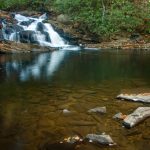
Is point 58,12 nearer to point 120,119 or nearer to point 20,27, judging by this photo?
point 20,27

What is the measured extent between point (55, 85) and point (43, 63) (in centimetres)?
894

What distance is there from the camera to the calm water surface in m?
9.16

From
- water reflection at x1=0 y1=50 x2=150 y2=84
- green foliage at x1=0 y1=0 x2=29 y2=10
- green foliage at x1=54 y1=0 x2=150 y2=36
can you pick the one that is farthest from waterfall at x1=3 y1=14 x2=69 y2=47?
water reflection at x1=0 y1=50 x2=150 y2=84

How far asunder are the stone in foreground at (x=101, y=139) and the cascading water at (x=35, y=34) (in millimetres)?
28947

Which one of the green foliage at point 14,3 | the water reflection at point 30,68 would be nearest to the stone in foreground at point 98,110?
the water reflection at point 30,68

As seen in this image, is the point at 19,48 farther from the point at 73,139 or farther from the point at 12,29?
the point at 73,139

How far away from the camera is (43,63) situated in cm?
2509

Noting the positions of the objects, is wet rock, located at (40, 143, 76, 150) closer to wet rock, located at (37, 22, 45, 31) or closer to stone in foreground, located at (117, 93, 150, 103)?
stone in foreground, located at (117, 93, 150, 103)

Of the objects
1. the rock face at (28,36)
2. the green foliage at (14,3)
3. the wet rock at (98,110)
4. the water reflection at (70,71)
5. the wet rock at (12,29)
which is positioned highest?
the green foliage at (14,3)

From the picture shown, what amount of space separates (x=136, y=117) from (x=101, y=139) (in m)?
1.95

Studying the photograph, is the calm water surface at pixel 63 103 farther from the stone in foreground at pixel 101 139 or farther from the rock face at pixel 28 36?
the rock face at pixel 28 36

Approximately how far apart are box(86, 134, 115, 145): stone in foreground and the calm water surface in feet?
0.71

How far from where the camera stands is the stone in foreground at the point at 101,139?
8680mm

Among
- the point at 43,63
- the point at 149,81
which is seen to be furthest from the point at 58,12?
the point at 149,81
